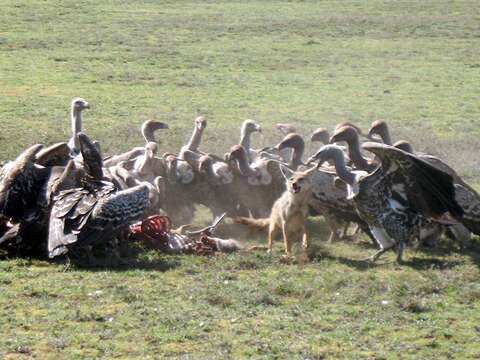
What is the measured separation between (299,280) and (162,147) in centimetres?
639

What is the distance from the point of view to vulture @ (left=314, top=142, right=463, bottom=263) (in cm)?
975

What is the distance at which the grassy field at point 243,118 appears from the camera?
7.71 meters

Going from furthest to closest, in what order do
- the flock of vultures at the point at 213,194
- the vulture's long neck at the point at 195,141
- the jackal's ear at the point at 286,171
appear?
the vulture's long neck at the point at 195,141 < the jackal's ear at the point at 286,171 < the flock of vultures at the point at 213,194

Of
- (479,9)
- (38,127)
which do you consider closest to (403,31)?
(479,9)

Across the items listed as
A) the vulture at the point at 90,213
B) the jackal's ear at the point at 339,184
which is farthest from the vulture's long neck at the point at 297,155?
the vulture at the point at 90,213

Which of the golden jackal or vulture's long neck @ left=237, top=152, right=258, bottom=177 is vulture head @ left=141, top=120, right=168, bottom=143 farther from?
the golden jackal

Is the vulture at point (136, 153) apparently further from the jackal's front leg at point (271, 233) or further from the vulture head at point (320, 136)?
the jackal's front leg at point (271, 233)

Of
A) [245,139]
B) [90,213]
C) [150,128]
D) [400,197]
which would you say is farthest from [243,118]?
[90,213]

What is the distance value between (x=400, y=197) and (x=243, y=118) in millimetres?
7610

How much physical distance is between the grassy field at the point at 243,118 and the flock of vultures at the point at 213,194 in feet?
1.10

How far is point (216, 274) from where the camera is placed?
9328mm

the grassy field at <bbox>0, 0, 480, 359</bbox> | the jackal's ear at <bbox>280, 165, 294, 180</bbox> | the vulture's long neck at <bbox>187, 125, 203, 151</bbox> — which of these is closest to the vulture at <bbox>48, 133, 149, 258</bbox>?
the grassy field at <bbox>0, 0, 480, 359</bbox>

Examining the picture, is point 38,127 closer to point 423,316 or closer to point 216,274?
point 216,274

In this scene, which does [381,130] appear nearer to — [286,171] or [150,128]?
[286,171]
